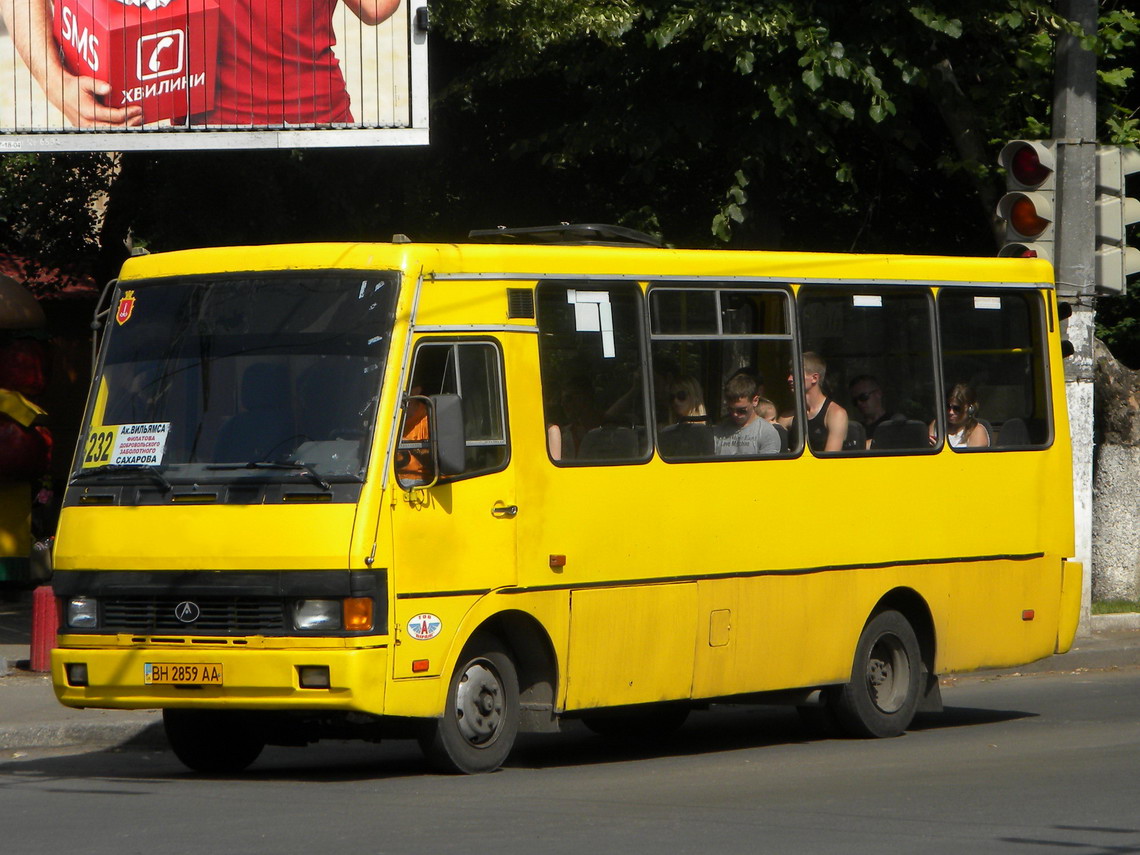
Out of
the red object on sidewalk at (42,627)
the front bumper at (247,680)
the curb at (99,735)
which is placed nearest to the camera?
the front bumper at (247,680)

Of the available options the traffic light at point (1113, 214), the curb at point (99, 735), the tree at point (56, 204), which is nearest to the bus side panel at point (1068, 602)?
the traffic light at point (1113, 214)

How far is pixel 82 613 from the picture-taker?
30.7 ft

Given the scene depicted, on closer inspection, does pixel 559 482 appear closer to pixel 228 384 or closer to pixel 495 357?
pixel 495 357

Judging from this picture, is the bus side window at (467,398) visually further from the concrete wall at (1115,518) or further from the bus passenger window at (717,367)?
the concrete wall at (1115,518)

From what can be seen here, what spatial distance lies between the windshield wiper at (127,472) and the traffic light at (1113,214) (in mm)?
8255

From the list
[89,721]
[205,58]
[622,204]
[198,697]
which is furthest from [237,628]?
[622,204]

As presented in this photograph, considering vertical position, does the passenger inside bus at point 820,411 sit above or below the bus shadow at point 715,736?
above

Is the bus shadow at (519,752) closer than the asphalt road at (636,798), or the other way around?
the asphalt road at (636,798)

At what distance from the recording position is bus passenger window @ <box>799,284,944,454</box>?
1127 centimetres

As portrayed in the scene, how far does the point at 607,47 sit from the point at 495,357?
6531 mm

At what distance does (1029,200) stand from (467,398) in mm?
6038

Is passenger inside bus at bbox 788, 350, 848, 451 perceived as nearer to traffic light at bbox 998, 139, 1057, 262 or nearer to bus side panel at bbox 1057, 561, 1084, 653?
bus side panel at bbox 1057, 561, 1084, 653

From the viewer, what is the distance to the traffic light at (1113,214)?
14.8 m

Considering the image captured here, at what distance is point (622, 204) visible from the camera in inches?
730
